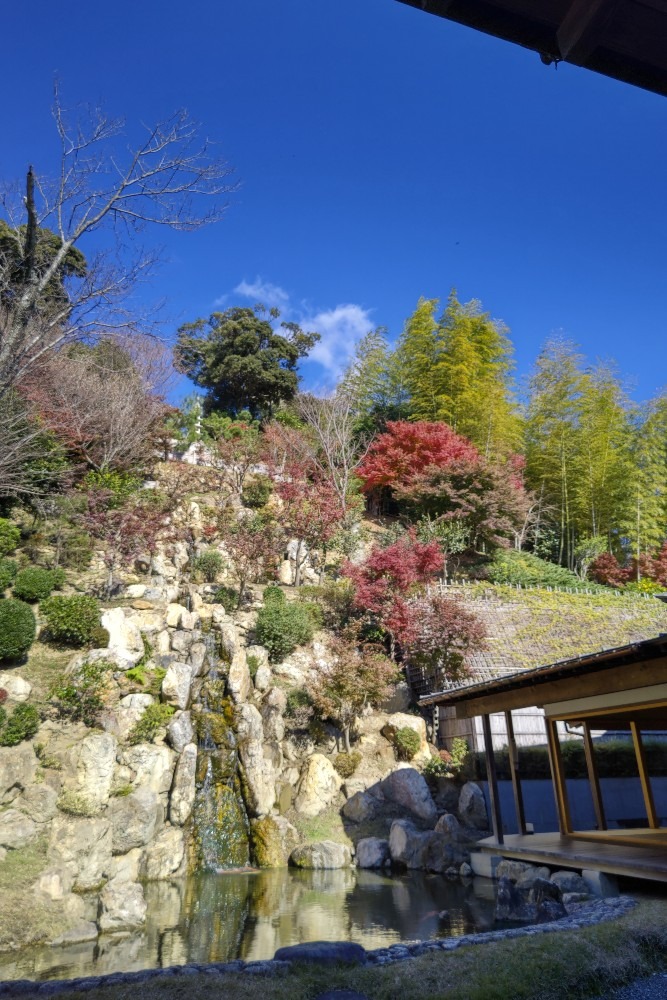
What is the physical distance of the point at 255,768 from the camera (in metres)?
10.3

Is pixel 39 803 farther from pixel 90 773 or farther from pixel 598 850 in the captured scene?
pixel 598 850

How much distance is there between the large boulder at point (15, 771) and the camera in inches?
301

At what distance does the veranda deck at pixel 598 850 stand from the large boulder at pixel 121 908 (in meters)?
4.64

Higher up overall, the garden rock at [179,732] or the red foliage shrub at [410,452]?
the red foliage shrub at [410,452]

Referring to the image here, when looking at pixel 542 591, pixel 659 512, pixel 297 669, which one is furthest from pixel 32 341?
pixel 659 512

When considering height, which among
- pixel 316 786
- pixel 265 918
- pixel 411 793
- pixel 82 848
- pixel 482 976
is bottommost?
pixel 265 918

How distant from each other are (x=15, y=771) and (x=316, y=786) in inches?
200

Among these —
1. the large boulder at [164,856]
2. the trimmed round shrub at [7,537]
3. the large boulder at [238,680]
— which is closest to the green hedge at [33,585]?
the trimmed round shrub at [7,537]

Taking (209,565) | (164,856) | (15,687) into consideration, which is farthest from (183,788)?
(209,565)

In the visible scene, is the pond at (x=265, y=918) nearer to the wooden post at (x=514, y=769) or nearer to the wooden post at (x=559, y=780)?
the wooden post at (x=514, y=769)

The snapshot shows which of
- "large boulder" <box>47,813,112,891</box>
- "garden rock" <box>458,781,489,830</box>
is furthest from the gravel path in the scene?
"garden rock" <box>458,781,489,830</box>

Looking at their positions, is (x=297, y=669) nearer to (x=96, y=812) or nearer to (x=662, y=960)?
(x=96, y=812)

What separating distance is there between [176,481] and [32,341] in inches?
526

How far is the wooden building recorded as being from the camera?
6266 millimetres
